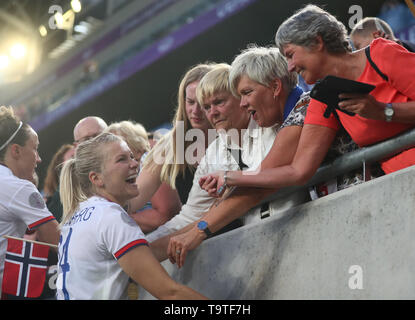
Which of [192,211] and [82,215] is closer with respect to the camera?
[82,215]

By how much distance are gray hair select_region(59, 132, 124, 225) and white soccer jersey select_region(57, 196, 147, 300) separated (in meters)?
0.26

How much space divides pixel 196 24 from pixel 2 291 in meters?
8.37

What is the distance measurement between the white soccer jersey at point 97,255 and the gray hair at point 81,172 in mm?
263

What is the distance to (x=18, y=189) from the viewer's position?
2.88m

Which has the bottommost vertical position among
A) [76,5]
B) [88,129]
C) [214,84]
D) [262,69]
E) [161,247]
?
[161,247]

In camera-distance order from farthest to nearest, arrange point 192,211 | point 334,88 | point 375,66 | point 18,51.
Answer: point 18,51
point 192,211
point 375,66
point 334,88

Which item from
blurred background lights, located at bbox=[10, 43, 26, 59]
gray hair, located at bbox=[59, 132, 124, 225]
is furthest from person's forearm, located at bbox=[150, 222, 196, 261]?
blurred background lights, located at bbox=[10, 43, 26, 59]

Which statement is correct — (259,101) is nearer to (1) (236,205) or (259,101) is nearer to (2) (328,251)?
(1) (236,205)

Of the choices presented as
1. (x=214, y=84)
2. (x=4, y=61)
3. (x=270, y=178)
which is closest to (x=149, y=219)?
(x=214, y=84)

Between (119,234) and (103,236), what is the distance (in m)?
0.07

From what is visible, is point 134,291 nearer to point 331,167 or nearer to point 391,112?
point 331,167

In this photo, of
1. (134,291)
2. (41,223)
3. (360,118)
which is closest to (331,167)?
(360,118)

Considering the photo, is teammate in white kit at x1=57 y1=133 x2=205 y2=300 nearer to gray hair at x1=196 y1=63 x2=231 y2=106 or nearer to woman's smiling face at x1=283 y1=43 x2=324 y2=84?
gray hair at x1=196 y1=63 x2=231 y2=106

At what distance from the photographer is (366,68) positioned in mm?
2055
